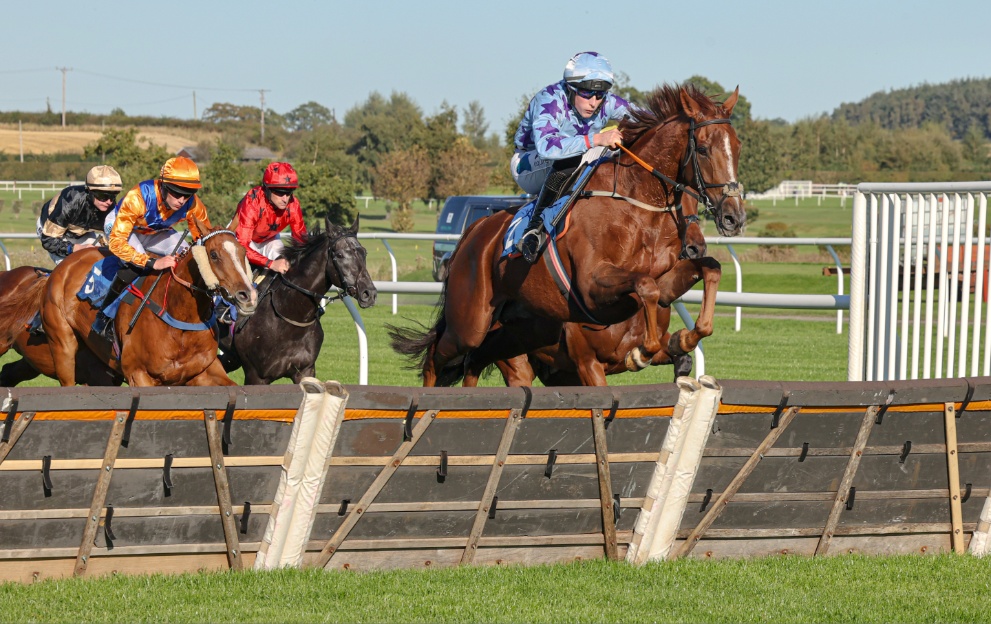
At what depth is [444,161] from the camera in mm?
45250

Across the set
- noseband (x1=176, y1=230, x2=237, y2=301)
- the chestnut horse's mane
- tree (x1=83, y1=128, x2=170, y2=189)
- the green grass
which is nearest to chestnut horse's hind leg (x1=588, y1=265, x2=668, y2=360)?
the chestnut horse's mane

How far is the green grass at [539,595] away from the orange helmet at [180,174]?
8.10 ft

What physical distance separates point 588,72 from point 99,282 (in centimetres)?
267

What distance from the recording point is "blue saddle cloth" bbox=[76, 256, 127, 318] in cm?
599

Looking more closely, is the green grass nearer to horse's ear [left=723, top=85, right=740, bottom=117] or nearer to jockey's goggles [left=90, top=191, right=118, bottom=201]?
horse's ear [left=723, top=85, right=740, bottom=117]

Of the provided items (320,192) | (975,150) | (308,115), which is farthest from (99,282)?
(308,115)

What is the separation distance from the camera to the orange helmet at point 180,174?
18.9 ft

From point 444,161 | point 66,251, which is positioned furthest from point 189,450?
point 444,161

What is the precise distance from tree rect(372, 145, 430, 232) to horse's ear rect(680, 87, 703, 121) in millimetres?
36129

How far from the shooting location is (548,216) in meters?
5.47

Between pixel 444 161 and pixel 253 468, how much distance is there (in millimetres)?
41831

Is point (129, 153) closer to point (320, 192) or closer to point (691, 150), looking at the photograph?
point (320, 192)

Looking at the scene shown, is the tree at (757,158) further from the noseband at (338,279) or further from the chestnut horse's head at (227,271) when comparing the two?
the chestnut horse's head at (227,271)

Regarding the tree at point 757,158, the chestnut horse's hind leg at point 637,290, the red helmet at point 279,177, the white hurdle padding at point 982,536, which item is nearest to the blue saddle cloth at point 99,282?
the red helmet at point 279,177
